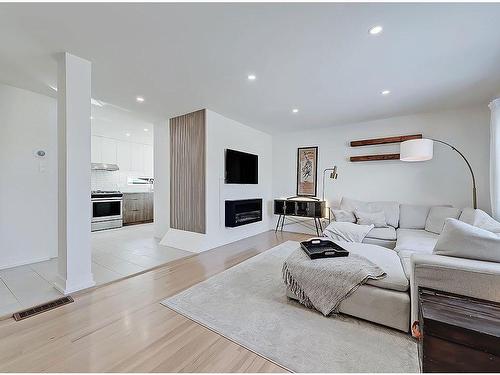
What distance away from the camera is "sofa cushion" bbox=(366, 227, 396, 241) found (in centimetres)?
334

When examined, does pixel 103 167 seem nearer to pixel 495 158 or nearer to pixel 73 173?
pixel 73 173

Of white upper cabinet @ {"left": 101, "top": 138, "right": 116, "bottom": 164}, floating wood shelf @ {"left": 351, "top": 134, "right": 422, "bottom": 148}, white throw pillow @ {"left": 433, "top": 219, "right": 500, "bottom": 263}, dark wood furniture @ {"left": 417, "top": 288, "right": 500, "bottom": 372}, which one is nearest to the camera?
dark wood furniture @ {"left": 417, "top": 288, "right": 500, "bottom": 372}

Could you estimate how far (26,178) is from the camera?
124 inches

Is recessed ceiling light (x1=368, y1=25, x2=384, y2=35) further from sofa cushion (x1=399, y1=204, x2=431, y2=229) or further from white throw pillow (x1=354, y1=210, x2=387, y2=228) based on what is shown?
sofa cushion (x1=399, y1=204, x2=431, y2=229)

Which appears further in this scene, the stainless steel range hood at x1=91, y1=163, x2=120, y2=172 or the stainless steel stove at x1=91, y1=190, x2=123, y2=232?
the stainless steel range hood at x1=91, y1=163, x2=120, y2=172

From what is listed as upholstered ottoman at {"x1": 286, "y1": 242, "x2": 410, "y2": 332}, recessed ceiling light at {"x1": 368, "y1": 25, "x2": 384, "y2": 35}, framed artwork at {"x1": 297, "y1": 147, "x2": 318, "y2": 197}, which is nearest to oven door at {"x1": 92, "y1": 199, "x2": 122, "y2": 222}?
framed artwork at {"x1": 297, "y1": 147, "x2": 318, "y2": 197}

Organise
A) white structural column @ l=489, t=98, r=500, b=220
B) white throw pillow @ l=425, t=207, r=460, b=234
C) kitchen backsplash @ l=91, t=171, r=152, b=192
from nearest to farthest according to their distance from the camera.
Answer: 1. white structural column @ l=489, t=98, r=500, b=220
2. white throw pillow @ l=425, t=207, r=460, b=234
3. kitchen backsplash @ l=91, t=171, r=152, b=192

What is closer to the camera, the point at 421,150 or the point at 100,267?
the point at 100,267

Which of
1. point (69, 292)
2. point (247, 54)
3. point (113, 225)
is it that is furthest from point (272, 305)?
point (113, 225)

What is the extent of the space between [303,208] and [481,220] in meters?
2.75

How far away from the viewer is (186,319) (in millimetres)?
1890

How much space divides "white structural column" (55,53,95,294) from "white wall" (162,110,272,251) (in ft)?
5.80

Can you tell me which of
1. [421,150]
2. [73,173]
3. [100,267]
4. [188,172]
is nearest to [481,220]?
[421,150]

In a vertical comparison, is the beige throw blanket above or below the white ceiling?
below
